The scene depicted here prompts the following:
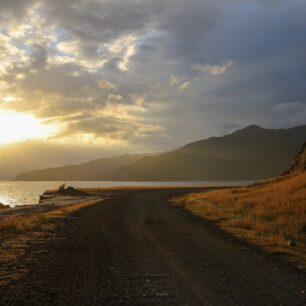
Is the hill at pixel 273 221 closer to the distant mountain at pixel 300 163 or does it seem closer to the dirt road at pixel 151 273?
the dirt road at pixel 151 273

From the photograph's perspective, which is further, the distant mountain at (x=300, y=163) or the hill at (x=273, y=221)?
the distant mountain at (x=300, y=163)

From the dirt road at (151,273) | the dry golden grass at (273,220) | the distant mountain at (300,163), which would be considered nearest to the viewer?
the dirt road at (151,273)

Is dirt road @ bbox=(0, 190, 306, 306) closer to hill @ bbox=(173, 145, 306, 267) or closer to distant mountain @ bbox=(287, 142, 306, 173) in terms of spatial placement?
hill @ bbox=(173, 145, 306, 267)

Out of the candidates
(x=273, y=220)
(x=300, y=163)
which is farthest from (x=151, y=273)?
(x=300, y=163)

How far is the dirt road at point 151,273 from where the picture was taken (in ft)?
27.5

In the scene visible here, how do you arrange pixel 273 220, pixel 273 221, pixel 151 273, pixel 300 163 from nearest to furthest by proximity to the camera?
pixel 151 273 → pixel 273 221 → pixel 273 220 → pixel 300 163

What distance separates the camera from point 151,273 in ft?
34.8

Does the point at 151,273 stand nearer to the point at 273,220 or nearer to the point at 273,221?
the point at 273,221

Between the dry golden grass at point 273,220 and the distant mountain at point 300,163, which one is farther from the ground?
the distant mountain at point 300,163

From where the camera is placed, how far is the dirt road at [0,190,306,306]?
8367 millimetres

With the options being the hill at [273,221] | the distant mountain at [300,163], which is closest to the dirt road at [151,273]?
the hill at [273,221]

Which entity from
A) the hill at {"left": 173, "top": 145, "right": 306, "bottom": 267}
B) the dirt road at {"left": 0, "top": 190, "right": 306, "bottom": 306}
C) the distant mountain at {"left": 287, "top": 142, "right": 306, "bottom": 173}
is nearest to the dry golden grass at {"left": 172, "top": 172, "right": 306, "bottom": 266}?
the hill at {"left": 173, "top": 145, "right": 306, "bottom": 267}

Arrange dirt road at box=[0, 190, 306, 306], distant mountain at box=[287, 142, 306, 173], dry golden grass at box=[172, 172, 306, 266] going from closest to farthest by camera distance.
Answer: dirt road at box=[0, 190, 306, 306]
dry golden grass at box=[172, 172, 306, 266]
distant mountain at box=[287, 142, 306, 173]

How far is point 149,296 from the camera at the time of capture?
8492 mm
